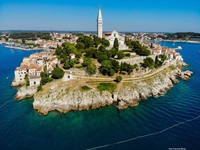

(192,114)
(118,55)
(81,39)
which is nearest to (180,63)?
(118,55)

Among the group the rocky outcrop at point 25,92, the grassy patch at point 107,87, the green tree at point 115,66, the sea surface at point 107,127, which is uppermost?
the green tree at point 115,66

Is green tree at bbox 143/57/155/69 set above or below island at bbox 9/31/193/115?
above

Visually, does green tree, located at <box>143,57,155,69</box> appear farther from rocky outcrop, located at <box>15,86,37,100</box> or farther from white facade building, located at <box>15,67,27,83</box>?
white facade building, located at <box>15,67,27,83</box>

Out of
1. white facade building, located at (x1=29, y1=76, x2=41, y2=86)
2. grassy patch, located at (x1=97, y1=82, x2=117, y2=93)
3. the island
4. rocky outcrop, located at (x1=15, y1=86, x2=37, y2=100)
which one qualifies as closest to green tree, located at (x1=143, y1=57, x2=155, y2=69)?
the island

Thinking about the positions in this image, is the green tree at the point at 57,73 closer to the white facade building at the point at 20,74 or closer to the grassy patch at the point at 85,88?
the grassy patch at the point at 85,88

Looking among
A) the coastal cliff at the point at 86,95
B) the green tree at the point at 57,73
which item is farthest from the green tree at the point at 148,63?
the green tree at the point at 57,73

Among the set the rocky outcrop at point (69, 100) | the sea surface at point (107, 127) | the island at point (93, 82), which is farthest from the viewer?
the island at point (93, 82)

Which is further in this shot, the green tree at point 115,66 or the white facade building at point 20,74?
the white facade building at point 20,74
